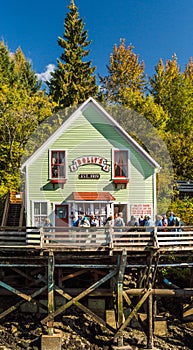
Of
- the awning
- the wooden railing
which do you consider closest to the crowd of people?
the wooden railing

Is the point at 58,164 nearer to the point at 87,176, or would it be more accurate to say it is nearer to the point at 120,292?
the point at 87,176

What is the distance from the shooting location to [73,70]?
39.4 metres

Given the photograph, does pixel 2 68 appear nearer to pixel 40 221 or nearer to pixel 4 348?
pixel 40 221

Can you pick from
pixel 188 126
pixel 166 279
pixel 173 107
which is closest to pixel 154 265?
pixel 166 279

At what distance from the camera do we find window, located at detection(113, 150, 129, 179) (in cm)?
1738

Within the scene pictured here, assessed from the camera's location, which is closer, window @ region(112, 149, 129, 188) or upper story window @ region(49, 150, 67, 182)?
upper story window @ region(49, 150, 67, 182)

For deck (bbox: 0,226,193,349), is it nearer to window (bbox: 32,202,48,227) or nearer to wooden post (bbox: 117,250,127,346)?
wooden post (bbox: 117,250,127,346)

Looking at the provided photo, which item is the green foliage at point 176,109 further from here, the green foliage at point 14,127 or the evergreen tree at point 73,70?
the green foliage at point 14,127

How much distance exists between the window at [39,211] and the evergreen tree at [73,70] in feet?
69.3

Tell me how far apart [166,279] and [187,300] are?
4.59 feet

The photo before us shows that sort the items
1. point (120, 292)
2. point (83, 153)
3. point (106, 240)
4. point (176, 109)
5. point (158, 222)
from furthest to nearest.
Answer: point (176, 109) → point (83, 153) → point (158, 222) → point (120, 292) → point (106, 240)

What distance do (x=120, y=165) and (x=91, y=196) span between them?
2051mm

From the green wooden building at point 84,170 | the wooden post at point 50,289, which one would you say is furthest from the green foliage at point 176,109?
the wooden post at point 50,289

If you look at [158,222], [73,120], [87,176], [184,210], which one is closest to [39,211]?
[87,176]
